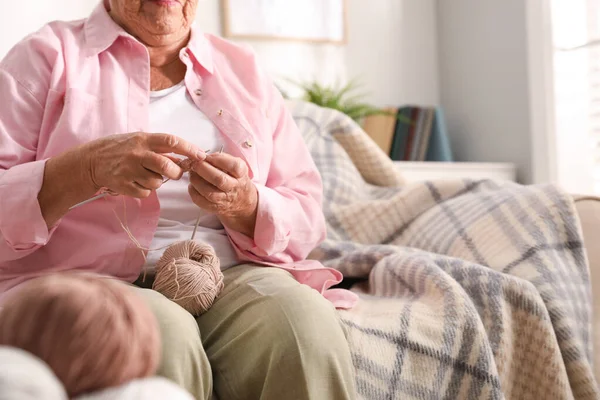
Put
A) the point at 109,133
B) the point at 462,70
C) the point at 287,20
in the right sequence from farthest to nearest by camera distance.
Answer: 1. the point at 462,70
2. the point at 287,20
3. the point at 109,133

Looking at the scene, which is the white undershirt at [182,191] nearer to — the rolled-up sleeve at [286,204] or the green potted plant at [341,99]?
the rolled-up sleeve at [286,204]

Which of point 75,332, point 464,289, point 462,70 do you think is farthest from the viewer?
point 462,70

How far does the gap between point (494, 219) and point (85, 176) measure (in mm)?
851

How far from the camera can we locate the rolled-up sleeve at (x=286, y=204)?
1129mm

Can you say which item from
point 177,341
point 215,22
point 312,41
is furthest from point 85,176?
point 312,41

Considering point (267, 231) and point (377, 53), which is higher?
point (377, 53)

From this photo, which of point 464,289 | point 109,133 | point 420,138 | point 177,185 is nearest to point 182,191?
point 177,185

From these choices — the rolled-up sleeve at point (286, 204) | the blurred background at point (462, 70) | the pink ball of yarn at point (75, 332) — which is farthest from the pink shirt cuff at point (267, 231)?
the blurred background at point (462, 70)

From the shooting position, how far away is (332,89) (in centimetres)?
273

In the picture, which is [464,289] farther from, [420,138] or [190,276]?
[420,138]

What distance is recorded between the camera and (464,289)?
4.15 feet

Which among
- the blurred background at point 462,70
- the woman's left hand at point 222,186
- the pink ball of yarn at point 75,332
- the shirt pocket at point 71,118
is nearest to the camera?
the pink ball of yarn at point 75,332

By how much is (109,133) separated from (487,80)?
188 centimetres

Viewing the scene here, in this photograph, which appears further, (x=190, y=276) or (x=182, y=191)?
(x=182, y=191)
